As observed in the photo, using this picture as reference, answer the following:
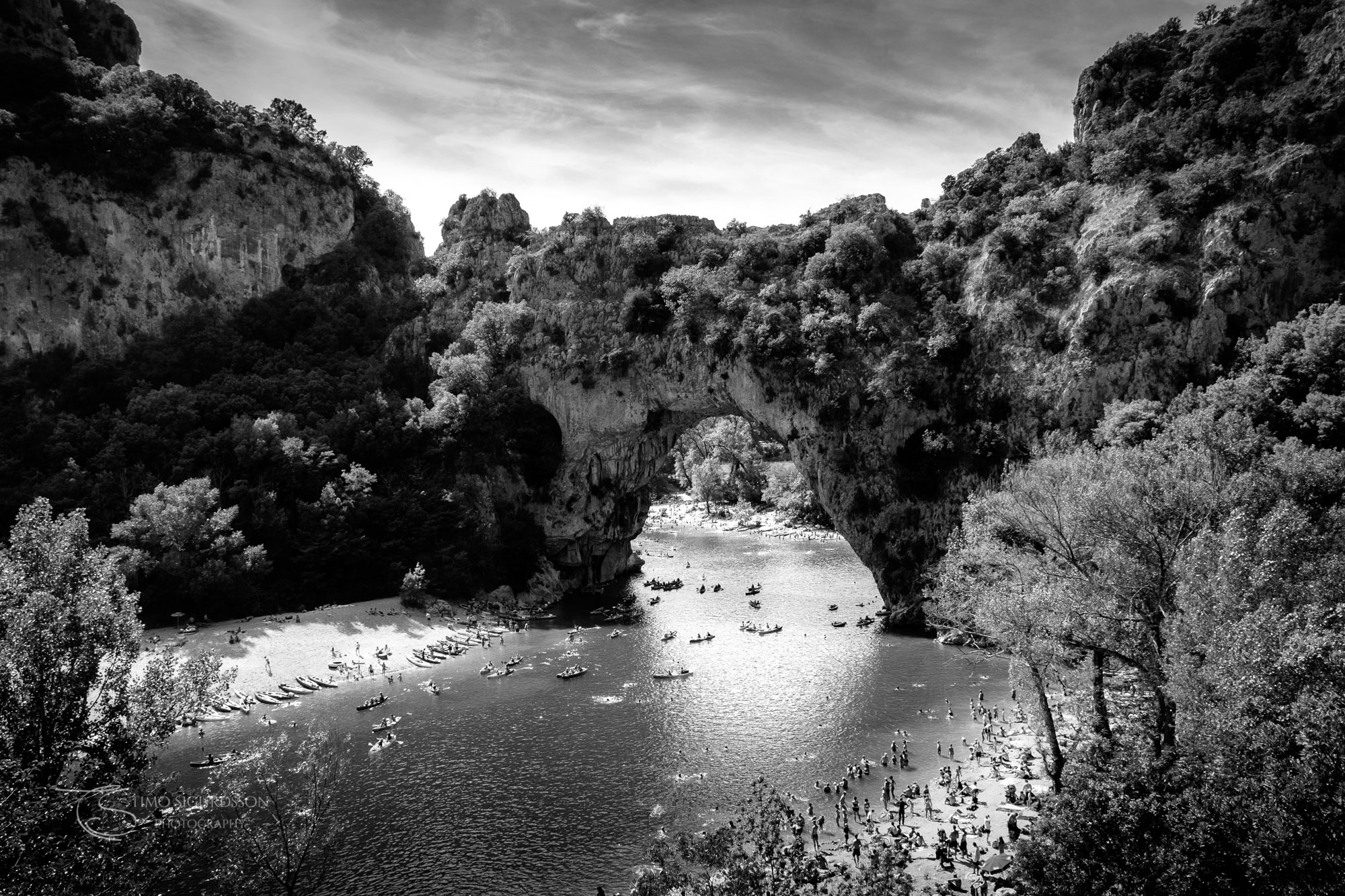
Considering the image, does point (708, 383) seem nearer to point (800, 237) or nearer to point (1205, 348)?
point (800, 237)

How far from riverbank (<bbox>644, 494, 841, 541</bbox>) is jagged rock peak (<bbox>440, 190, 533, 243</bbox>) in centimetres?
3928

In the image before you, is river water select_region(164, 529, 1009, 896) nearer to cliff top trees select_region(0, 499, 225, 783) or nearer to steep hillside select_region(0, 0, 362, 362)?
cliff top trees select_region(0, 499, 225, 783)

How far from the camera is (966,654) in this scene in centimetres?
5181

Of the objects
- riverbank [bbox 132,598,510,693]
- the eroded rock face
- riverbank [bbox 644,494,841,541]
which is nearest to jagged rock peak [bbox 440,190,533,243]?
the eroded rock face

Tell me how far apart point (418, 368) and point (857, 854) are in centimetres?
6823

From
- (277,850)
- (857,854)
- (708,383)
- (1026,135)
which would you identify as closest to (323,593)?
(708,383)

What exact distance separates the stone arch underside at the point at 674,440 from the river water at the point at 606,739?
7693 mm

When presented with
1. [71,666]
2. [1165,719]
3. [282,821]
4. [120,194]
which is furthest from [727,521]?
[71,666]

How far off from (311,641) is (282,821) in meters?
34.8

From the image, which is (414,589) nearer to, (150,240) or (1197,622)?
(150,240)

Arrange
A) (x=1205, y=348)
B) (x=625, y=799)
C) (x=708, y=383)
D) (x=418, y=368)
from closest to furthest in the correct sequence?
(x=625, y=799) → (x=1205, y=348) → (x=708, y=383) → (x=418, y=368)

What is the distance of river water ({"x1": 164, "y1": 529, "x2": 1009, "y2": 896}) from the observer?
30453mm

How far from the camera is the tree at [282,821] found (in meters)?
22.2

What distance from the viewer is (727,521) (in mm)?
125312
